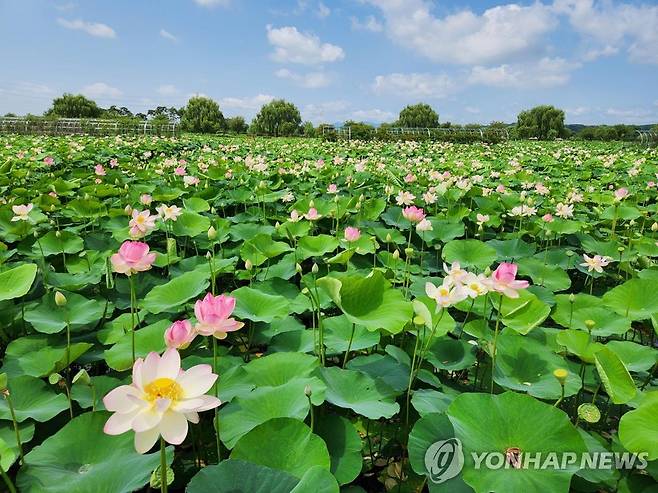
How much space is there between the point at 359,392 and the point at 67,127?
2027cm

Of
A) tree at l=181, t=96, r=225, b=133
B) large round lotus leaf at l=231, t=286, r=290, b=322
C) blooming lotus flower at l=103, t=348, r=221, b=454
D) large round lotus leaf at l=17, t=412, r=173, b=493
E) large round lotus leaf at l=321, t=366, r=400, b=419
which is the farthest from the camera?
tree at l=181, t=96, r=225, b=133

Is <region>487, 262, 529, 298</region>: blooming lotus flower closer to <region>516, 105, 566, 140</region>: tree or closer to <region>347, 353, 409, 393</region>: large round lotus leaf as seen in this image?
<region>347, 353, 409, 393</region>: large round lotus leaf

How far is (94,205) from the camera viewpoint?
264cm

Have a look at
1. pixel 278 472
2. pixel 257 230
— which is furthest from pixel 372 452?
pixel 257 230

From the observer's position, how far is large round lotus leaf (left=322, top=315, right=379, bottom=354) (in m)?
1.28

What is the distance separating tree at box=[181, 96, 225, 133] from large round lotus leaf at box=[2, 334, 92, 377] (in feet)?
102

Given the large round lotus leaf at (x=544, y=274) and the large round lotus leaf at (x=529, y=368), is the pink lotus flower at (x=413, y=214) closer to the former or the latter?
the large round lotus leaf at (x=544, y=274)

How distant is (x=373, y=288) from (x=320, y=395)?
13.7 inches

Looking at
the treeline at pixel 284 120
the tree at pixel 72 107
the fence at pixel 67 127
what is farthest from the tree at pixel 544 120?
the tree at pixel 72 107

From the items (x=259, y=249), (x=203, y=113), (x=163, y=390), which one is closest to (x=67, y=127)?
(x=203, y=113)

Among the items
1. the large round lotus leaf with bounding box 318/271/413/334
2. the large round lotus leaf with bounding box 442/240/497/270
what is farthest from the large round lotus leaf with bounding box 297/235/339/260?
the large round lotus leaf with bounding box 318/271/413/334

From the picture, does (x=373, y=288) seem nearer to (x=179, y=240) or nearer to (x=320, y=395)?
(x=320, y=395)

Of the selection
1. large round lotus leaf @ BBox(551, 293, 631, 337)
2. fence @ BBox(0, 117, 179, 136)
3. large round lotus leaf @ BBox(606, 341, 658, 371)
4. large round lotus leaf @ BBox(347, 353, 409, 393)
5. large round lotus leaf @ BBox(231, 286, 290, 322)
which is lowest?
large round lotus leaf @ BBox(347, 353, 409, 393)

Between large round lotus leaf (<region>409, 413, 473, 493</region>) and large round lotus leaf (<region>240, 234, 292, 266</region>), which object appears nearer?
large round lotus leaf (<region>409, 413, 473, 493</region>)
